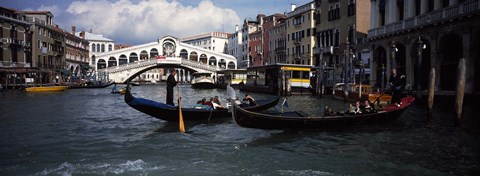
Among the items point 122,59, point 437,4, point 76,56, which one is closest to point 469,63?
point 437,4

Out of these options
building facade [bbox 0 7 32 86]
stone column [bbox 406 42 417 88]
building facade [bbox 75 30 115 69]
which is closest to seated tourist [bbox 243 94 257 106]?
stone column [bbox 406 42 417 88]

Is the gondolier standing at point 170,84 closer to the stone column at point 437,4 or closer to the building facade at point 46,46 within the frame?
the stone column at point 437,4

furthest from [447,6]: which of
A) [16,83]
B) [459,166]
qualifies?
[16,83]

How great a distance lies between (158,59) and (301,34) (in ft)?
48.3

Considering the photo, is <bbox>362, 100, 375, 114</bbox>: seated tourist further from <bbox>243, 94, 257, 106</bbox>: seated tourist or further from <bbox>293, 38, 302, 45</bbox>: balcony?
<bbox>293, 38, 302, 45</bbox>: balcony

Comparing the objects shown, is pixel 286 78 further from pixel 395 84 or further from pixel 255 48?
pixel 255 48

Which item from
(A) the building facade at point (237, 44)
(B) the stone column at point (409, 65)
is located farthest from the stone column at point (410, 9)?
(A) the building facade at point (237, 44)

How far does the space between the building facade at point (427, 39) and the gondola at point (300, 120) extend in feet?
19.0

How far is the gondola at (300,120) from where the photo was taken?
275 inches

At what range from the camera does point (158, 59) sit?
39.2 m

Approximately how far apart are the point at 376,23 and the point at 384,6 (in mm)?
1100

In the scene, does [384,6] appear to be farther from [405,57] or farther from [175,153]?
[175,153]

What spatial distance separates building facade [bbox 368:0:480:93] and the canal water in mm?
6092

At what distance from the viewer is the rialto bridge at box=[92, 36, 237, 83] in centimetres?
3912
